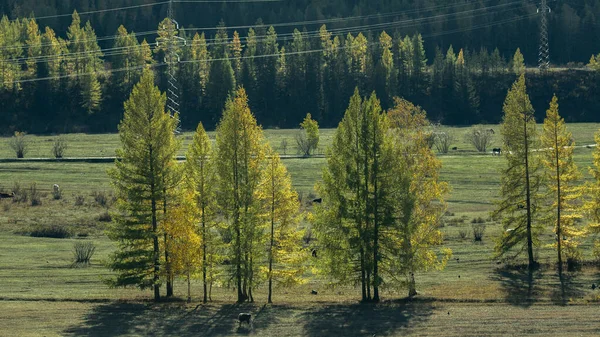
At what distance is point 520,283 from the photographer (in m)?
62.5

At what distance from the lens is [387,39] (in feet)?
644

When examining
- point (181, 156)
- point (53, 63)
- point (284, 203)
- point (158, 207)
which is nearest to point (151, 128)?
point (158, 207)

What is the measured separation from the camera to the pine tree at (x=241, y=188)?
58.8m

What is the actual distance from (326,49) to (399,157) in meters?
134

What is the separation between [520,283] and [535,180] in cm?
836

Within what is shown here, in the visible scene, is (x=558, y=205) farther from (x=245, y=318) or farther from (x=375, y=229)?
(x=245, y=318)

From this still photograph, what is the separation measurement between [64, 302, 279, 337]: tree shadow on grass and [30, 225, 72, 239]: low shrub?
2410cm

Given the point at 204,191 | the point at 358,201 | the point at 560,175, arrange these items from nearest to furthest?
the point at 358,201 < the point at 204,191 < the point at 560,175

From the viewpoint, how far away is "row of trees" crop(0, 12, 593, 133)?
174 m

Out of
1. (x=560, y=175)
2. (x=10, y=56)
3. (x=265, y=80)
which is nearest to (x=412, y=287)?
(x=560, y=175)

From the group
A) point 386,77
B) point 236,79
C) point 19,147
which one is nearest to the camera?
point 19,147

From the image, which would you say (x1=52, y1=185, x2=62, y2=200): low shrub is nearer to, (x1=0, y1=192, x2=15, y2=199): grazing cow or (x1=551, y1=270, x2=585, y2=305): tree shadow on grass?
(x1=0, y1=192, x2=15, y2=199): grazing cow

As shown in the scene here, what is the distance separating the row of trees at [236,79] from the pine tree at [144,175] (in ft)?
362

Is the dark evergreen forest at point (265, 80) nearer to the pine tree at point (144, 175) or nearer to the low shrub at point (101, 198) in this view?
the low shrub at point (101, 198)
